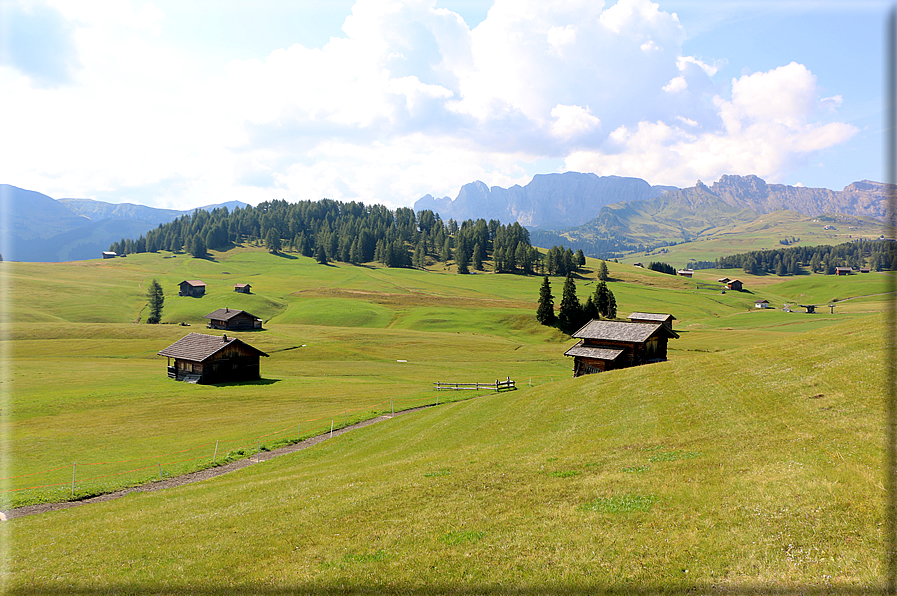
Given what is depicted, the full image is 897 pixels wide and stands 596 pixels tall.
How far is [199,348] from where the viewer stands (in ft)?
214

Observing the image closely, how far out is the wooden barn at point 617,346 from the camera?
55688mm

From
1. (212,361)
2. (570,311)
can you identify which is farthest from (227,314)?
(570,311)

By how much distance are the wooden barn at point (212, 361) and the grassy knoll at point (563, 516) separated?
42.0 metres

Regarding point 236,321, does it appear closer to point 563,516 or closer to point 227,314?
point 227,314

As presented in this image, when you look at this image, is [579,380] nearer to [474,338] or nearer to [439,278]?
[474,338]

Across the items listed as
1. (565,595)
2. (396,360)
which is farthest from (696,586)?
(396,360)

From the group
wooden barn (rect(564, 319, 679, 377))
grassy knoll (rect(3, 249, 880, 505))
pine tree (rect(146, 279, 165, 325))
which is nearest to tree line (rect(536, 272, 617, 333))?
grassy knoll (rect(3, 249, 880, 505))

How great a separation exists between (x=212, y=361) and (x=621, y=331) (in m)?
55.3

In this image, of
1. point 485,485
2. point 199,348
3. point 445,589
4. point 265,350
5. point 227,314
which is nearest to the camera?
point 445,589

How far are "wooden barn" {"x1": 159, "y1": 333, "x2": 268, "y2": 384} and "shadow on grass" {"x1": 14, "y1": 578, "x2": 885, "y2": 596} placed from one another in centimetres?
5578

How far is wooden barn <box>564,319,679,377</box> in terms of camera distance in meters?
55.7

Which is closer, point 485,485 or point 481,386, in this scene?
point 485,485

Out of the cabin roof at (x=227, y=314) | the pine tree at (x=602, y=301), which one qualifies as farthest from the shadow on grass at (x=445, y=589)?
the pine tree at (x=602, y=301)

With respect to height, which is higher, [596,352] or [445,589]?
[445,589]
